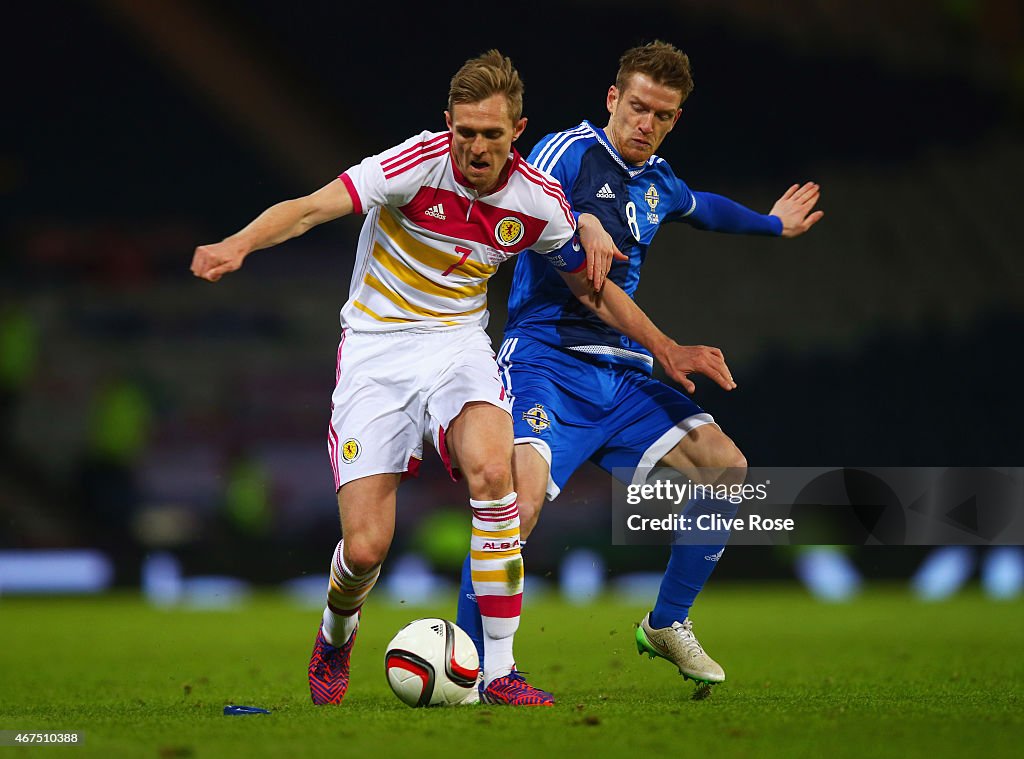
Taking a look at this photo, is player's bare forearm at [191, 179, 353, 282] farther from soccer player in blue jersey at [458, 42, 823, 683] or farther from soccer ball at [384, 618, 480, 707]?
soccer ball at [384, 618, 480, 707]

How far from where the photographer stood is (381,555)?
182 inches

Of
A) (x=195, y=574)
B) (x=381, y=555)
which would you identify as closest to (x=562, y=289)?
(x=381, y=555)

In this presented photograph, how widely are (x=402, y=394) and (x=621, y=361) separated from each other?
112 centimetres

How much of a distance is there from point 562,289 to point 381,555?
1407 millimetres

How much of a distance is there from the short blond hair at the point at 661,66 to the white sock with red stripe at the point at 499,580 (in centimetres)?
186

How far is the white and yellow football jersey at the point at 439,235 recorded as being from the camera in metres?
4.59

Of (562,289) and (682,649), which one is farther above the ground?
(562,289)

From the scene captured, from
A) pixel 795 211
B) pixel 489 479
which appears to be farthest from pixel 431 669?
pixel 795 211

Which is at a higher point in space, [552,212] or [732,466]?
[552,212]

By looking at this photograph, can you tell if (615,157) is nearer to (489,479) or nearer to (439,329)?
(439,329)

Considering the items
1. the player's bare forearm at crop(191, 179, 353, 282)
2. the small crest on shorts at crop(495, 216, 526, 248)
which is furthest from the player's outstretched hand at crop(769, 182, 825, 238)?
the player's bare forearm at crop(191, 179, 353, 282)

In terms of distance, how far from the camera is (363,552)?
456 centimetres

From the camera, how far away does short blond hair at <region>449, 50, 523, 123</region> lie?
434cm

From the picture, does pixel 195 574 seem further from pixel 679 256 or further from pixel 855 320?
pixel 855 320
